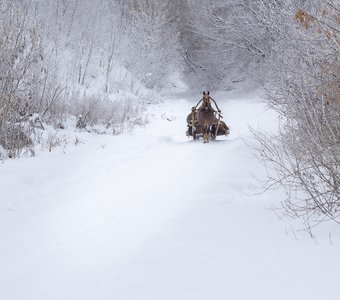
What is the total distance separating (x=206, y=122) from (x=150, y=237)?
7837 millimetres

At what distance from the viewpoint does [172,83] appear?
28094mm

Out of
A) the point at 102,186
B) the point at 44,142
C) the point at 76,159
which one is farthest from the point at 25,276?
the point at 44,142

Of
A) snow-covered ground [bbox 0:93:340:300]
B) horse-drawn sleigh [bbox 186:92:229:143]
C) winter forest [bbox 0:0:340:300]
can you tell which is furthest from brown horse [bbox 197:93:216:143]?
snow-covered ground [bbox 0:93:340:300]

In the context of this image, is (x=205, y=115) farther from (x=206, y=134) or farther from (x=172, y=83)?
(x=172, y=83)

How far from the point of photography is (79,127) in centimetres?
A: 1139

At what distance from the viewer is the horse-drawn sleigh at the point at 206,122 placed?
11203 mm

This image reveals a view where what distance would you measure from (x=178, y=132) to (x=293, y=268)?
11951 mm

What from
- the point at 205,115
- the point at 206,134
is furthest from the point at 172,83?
the point at 206,134

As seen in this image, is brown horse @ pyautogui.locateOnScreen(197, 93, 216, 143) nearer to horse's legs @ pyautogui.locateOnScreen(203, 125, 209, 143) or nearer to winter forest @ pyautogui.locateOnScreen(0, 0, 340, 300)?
horse's legs @ pyautogui.locateOnScreen(203, 125, 209, 143)

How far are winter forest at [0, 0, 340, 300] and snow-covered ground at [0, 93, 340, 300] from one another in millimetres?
65

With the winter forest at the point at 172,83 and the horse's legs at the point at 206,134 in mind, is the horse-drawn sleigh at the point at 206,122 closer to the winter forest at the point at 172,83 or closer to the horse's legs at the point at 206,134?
the horse's legs at the point at 206,134

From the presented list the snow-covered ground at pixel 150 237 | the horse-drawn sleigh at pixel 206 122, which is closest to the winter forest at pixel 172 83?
the snow-covered ground at pixel 150 237

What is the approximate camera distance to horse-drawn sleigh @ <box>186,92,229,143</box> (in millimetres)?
11203

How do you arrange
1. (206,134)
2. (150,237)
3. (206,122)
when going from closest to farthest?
(150,237) → (206,134) → (206,122)
